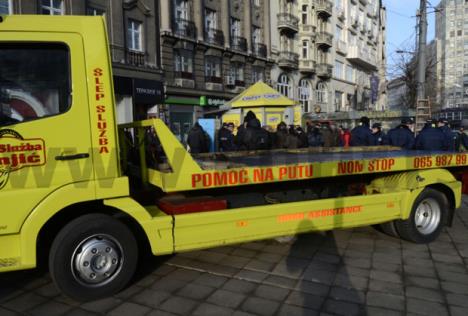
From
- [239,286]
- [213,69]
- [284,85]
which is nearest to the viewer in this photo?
[239,286]

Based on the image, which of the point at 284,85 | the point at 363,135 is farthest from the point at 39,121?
the point at 284,85

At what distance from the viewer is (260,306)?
155 inches

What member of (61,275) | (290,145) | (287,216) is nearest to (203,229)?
(287,216)

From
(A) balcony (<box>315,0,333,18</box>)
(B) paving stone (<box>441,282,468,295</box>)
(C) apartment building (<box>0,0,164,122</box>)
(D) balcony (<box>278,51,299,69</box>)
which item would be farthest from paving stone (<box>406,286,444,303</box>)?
(A) balcony (<box>315,0,333,18</box>)

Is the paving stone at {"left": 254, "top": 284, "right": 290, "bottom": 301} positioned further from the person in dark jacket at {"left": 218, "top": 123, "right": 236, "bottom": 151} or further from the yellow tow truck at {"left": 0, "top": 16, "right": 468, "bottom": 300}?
the person in dark jacket at {"left": 218, "top": 123, "right": 236, "bottom": 151}

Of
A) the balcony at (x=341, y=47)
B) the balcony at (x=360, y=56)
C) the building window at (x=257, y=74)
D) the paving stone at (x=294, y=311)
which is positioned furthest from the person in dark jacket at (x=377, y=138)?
the balcony at (x=360, y=56)

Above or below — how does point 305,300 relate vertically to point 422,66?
below

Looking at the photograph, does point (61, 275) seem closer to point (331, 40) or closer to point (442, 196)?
point (442, 196)

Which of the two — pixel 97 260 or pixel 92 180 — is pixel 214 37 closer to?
pixel 92 180

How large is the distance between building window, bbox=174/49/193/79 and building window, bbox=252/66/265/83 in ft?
27.2

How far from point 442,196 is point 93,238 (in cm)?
508

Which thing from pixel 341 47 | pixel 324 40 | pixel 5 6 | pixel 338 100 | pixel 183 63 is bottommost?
pixel 338 100

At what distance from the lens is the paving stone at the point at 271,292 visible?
4.12 metres

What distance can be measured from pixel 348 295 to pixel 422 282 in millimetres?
1018
